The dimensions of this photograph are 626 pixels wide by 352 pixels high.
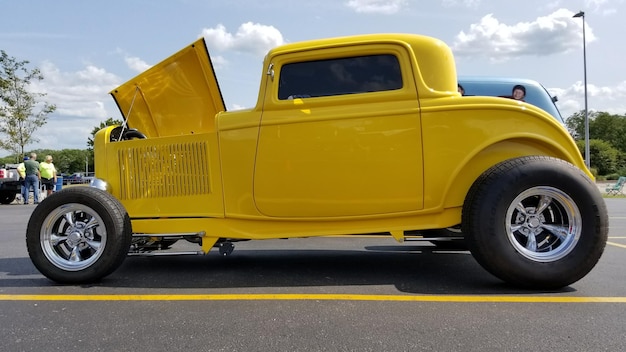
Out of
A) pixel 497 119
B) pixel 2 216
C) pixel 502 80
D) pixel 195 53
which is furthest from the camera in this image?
pixel 2 216

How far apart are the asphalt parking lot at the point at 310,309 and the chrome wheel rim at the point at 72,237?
9.0 inches

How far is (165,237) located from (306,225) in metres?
1.26

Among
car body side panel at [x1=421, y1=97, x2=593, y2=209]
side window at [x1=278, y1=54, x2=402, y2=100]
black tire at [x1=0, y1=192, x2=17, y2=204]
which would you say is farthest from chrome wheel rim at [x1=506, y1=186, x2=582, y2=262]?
black tire at [x1=0, y1=192, x2=17, y2=204]

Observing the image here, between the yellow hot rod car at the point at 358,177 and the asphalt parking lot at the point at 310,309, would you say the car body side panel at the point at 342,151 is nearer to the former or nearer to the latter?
the yellow hot rod car at the point at 358,177

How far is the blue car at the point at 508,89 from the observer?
606 centimetres

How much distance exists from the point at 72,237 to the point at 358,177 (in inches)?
98.3

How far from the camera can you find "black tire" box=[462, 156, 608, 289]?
10.9ft

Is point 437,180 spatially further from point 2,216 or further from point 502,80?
point 2,216

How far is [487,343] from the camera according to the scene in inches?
96.7

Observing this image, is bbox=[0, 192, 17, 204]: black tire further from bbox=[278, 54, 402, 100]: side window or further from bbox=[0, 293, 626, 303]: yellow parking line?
bbox=[278, 54, 402, 100]: side window

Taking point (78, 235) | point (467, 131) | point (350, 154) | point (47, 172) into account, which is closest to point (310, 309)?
point (350, 154)

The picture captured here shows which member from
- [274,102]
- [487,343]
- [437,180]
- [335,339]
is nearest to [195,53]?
[274,102]

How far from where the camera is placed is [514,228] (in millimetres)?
3467

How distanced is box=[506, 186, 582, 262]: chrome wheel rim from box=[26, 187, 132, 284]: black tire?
3143 mm
